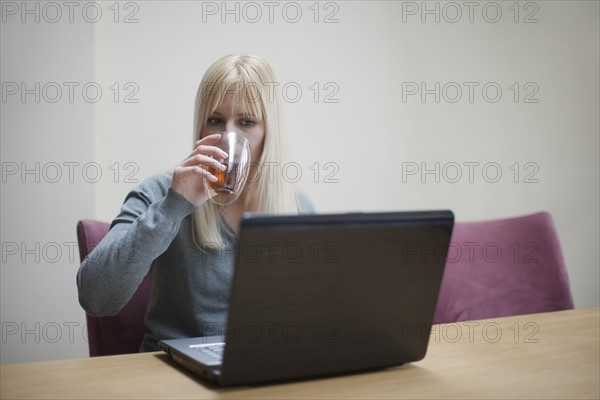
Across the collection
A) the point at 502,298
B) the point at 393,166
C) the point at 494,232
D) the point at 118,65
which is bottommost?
the point at 502,298

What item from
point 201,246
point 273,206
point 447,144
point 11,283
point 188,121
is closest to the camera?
point 201,246

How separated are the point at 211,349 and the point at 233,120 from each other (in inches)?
26.4

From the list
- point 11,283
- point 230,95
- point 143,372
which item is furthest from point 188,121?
point 143,372

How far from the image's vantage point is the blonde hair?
1.53 meters

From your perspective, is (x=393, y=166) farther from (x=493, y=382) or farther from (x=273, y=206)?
(x=493, y=382)

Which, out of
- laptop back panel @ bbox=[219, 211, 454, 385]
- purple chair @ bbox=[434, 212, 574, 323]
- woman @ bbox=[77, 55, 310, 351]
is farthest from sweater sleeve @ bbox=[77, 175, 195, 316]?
purple chair @ bbox=[434, 212, 574, 323]

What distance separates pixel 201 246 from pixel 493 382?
0.76 m

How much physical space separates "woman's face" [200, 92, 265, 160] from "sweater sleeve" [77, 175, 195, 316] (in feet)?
0.92

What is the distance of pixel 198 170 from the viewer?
3.91 feet

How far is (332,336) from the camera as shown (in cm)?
93

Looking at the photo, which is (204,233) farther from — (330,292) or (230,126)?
(330,292)

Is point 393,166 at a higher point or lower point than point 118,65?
lower

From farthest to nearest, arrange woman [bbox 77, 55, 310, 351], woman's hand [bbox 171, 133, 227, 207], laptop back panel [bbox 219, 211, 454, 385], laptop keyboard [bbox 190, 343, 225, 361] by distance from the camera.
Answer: woman [bbox 77, 55, 310, 351], woman's hand [bbox 171, 133, 227, 207], laptop keyboard [bbox 190, 343, 225, 361], laptop back panel [bbox 219, 211, 454, 385]

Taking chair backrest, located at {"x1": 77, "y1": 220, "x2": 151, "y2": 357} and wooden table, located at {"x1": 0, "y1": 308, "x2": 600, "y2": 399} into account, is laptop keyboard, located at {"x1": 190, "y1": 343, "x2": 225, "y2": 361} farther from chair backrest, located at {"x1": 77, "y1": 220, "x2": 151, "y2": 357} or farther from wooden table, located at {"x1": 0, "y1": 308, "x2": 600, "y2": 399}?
chair backrest, located at {"x1": 77, "y1": 220, "x2": 151, "y2": 357}
